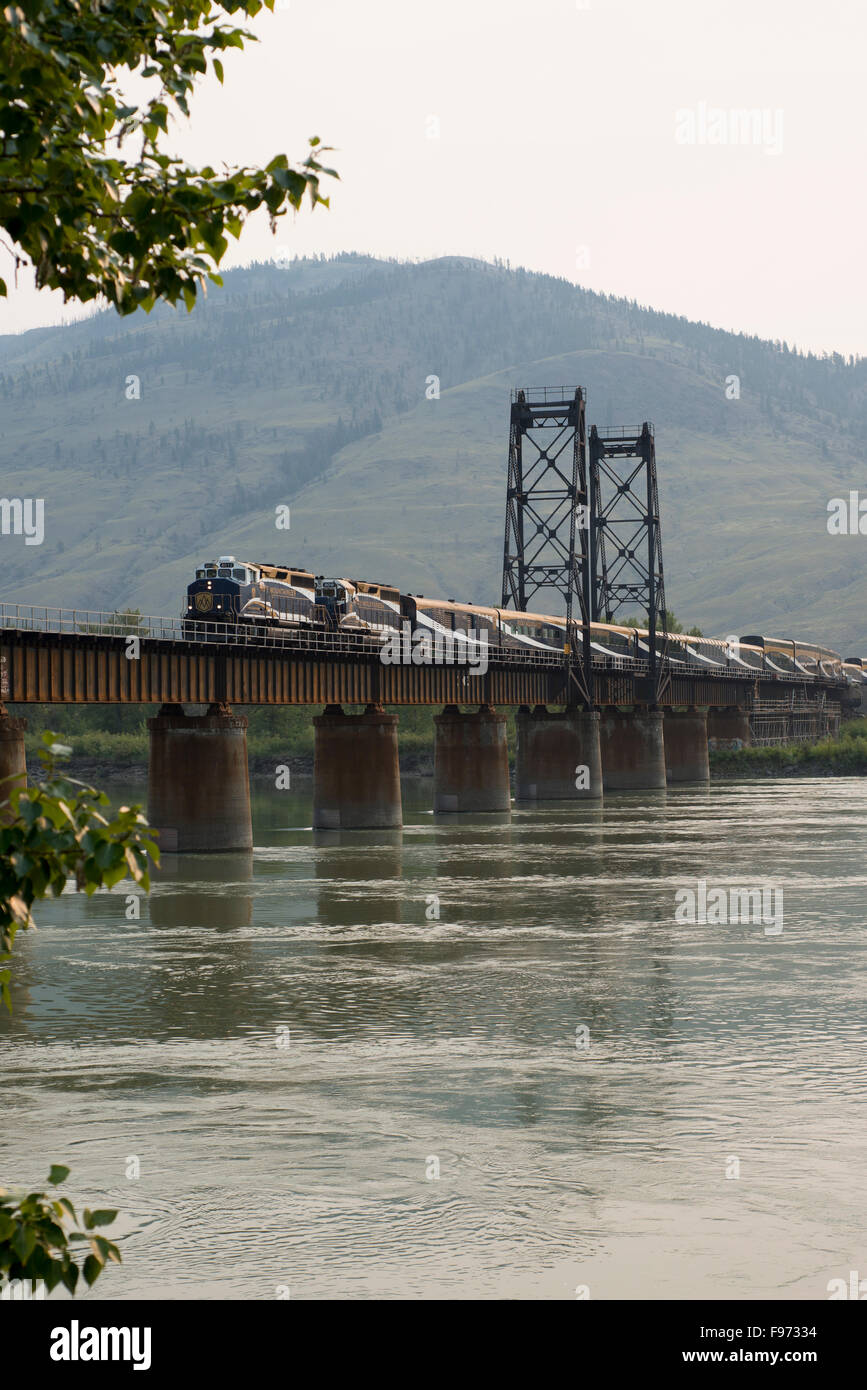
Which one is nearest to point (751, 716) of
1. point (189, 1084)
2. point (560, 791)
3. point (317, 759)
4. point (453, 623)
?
point (560, 791)

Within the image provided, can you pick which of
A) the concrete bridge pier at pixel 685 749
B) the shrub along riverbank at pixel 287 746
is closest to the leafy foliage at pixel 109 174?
the concrete bridge pier at pixel 685 749

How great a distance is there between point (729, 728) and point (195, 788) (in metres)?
94.9

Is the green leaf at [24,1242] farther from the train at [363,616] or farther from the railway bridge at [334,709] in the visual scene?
the train at [363,616]

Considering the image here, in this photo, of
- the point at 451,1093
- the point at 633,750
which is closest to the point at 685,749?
the point at 633,750

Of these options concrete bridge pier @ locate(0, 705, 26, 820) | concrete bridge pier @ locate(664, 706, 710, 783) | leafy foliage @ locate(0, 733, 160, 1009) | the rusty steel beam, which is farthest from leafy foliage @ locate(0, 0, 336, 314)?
concrete bridge pier @ locate(664, 706, 710, 783)

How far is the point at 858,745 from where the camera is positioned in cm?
13400

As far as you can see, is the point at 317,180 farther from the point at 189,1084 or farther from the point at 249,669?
the point at 249,669

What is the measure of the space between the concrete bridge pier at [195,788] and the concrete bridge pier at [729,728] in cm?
9127

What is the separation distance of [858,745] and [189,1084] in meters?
118

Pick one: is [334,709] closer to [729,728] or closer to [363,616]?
[363,616]

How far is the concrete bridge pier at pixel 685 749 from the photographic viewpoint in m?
128

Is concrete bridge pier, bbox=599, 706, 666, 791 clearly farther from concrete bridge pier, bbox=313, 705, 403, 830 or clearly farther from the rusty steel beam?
concrete bridge pier, bbox=313, 705, 403, 830

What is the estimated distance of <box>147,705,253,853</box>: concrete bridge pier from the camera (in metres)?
60.1
